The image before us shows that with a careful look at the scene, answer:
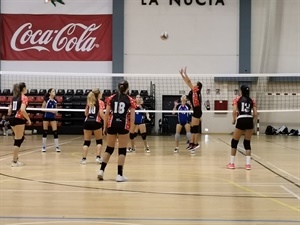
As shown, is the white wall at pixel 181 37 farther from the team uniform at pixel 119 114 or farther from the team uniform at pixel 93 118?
the team uniform at pixel 119 114

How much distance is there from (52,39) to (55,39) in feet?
0.54

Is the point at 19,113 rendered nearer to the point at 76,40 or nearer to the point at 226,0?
the point at 76,40

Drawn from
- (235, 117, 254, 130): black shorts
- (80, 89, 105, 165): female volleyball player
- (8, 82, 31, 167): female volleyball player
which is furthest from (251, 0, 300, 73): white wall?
(8, 82, 31, 167): female volleyball player

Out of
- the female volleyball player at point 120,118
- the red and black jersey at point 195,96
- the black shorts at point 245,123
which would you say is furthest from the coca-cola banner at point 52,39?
the female volleyball player at point 120,118

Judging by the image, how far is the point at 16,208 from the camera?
5465 millimetres

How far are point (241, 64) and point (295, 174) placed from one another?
17.1m

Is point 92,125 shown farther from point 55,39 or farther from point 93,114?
point 55,39

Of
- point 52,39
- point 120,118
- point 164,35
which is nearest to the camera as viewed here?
point 120,118

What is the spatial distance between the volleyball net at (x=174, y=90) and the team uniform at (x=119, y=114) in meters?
16.0

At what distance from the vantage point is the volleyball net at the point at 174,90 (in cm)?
2402

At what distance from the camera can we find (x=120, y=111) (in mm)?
7512

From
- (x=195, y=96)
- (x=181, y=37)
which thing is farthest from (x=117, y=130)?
(x=181, y=37)

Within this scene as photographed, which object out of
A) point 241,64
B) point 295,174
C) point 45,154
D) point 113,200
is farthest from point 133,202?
point 241,64

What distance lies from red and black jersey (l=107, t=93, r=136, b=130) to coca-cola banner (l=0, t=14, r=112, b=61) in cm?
1828
